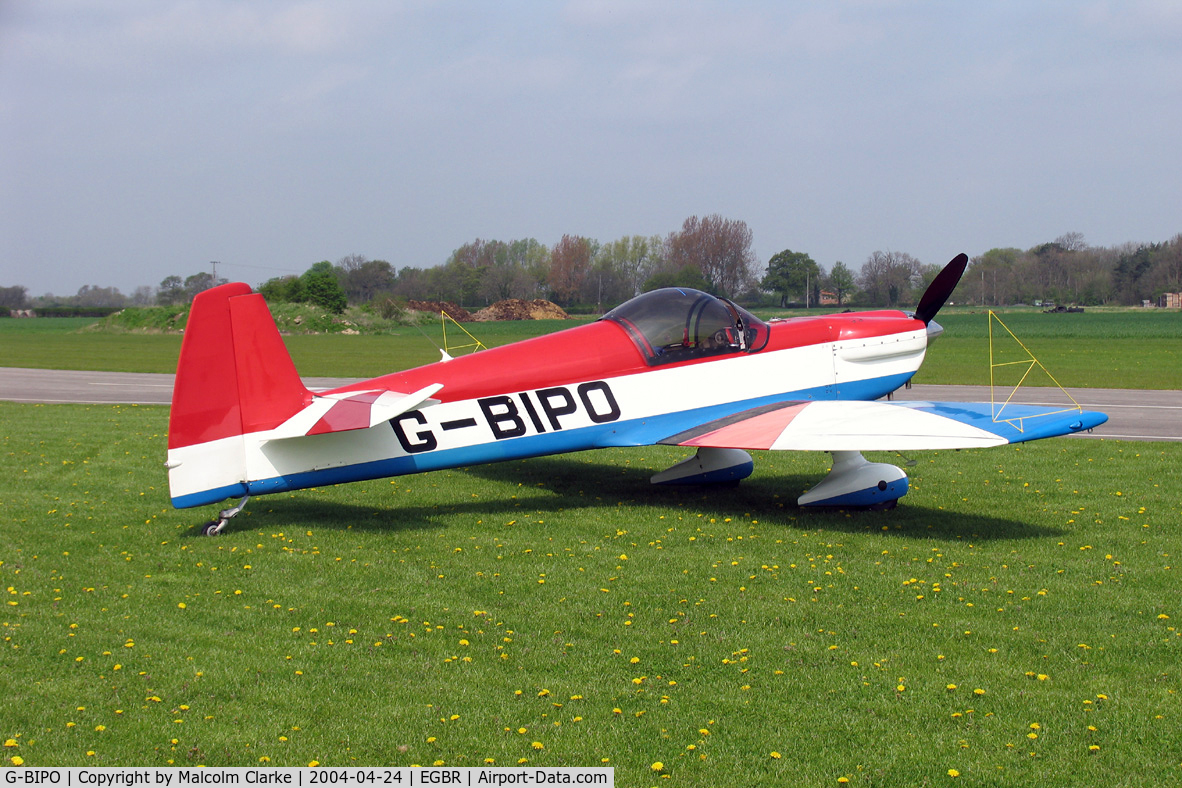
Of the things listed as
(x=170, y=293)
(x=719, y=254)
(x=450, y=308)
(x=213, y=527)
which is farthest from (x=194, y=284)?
(x=213, y=527)

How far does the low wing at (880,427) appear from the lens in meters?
7.48

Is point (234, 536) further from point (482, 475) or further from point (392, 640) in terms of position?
point (482, 475)

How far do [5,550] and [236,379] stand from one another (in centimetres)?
234

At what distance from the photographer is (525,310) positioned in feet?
133

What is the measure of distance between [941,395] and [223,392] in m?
16.2

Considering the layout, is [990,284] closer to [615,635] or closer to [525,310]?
[525,310]

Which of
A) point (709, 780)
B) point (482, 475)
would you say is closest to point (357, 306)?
point (482, 475)

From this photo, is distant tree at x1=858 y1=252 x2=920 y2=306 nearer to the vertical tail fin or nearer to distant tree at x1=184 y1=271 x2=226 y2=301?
the vertical tail fin

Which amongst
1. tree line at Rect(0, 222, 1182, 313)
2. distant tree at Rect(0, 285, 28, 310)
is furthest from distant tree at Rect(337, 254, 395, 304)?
distant tree at Rect(0, 285, 28, 310)

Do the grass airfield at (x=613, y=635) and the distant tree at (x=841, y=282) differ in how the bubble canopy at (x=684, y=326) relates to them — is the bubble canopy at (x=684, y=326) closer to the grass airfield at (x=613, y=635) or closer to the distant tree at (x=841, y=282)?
the grass airfield at (x=613, y=635)

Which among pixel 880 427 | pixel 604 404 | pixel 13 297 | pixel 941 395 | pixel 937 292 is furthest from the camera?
pixel 13 297

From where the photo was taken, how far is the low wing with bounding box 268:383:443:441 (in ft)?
23.6

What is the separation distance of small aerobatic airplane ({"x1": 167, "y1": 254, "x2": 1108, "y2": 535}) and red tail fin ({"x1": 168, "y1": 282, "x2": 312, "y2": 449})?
1 cm

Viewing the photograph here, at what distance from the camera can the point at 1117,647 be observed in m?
5.06
